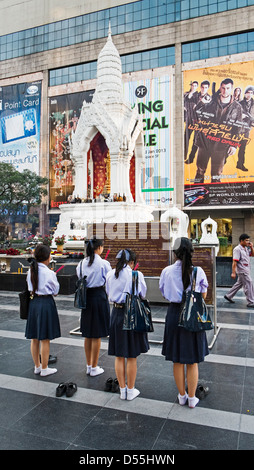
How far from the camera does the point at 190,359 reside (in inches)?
143

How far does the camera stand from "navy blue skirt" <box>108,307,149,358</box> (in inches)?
152

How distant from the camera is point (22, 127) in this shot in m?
35.7

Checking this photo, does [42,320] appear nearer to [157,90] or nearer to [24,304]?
[24,304]

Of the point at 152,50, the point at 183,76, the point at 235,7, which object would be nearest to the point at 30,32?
the point at 152,50

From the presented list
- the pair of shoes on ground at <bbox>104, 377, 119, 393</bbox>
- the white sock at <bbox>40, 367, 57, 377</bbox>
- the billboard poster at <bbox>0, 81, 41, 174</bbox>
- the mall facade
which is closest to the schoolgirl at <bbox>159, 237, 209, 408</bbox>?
the pair of shoes on ground at <bbox>104, 377, 119, 393</bbox>

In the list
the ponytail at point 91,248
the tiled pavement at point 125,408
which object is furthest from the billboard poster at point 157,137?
the ponytail at point 91,248

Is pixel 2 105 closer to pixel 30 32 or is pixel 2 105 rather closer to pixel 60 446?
pixel 30 32

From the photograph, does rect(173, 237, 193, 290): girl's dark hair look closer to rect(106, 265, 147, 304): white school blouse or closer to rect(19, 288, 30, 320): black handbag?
rect(106, 265, 147, 304): white school blouse

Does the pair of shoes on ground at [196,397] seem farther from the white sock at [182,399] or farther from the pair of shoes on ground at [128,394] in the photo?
the pair of shoes on ground at [128,394]

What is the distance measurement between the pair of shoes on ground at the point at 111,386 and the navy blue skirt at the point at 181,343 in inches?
31.9

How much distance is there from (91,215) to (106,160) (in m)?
3.56

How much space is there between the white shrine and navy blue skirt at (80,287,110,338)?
1105 cm

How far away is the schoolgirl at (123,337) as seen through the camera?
388 centimetres

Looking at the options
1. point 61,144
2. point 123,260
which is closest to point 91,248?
point 123,260
